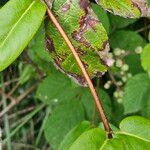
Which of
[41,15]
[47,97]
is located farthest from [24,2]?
[47,97]

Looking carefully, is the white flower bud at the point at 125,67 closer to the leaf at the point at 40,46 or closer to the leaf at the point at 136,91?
the leaf at the point at 136,91

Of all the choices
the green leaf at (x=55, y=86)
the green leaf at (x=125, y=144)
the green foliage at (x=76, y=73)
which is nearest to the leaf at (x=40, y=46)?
the green foliage at (x=76, y=73)

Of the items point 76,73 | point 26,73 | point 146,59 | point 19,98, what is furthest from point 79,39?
point 19,98

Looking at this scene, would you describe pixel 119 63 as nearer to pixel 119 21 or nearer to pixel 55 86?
pixel 119 21

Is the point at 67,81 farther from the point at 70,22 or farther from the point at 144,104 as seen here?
the point at 70,22

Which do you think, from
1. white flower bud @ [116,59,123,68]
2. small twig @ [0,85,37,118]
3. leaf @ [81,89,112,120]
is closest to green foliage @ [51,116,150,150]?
white flower bud @ [116,59,123,68]

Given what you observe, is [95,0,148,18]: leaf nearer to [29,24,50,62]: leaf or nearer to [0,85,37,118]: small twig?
[29,24,50,62]: leaf
